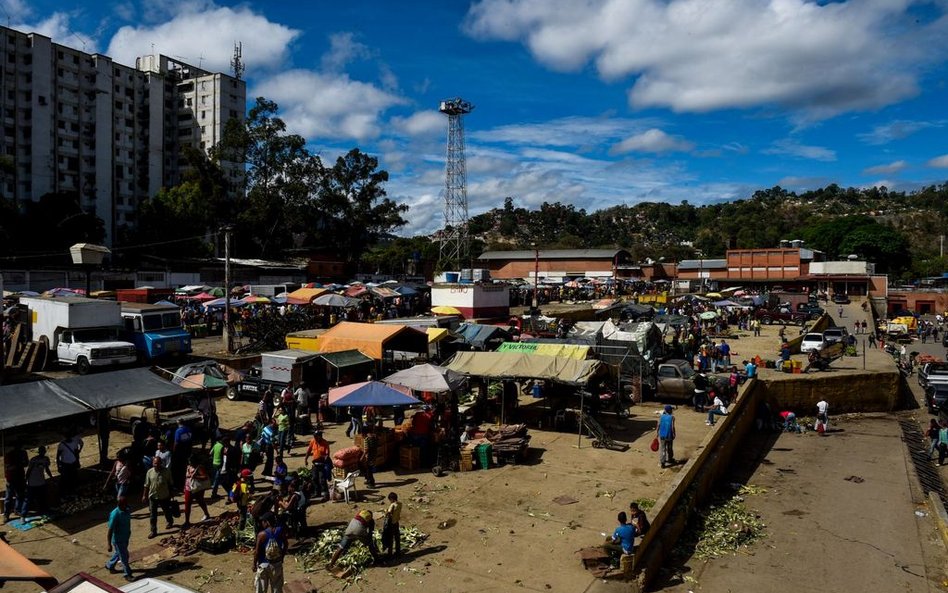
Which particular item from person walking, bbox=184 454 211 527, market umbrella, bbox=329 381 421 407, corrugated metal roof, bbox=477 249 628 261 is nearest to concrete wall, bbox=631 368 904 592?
market umbrella, bbox=329 381 421 407

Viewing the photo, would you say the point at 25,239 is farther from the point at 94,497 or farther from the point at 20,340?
the point at 94,497

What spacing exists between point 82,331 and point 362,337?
10.1 metres

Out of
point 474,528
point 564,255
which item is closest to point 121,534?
point 474,528

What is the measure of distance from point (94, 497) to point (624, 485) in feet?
33.4

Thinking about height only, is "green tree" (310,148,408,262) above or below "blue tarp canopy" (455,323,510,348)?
above

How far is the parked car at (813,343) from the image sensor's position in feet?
102

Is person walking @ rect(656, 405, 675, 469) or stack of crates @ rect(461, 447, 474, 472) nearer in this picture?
stack of crates @ rect(461, 447, 474, 472)

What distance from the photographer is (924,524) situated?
13531mm

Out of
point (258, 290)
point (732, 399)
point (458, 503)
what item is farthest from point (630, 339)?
point (258, 290)

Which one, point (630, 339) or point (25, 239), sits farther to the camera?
→ point (25, 239)

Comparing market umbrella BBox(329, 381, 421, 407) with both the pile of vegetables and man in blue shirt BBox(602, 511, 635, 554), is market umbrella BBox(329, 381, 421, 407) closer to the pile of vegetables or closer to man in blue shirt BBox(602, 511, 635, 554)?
the pile of vegetables

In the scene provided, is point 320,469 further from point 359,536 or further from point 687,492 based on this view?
point 687,492

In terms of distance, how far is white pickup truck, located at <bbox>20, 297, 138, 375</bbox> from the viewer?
22.2 metres

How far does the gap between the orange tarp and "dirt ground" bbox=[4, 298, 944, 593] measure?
4.16 m
